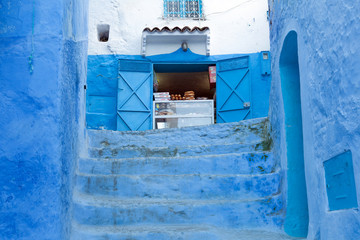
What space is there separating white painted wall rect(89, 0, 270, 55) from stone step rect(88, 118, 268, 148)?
4757mm

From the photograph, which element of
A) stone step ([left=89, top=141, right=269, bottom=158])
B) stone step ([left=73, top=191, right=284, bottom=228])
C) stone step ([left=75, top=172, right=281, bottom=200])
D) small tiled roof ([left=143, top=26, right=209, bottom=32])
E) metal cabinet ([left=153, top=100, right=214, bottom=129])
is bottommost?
stone step ([left=73, top=191, right=284, bottom=228])

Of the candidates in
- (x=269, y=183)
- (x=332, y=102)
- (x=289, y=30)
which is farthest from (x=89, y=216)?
(x=289, y=30)

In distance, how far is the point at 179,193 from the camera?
3.79 m

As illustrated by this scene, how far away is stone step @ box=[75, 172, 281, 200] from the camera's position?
376cm

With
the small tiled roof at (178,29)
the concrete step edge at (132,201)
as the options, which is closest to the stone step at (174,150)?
the concrete step edge at (132,201)

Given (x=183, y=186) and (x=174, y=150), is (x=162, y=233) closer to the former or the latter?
(x=183, y=186)

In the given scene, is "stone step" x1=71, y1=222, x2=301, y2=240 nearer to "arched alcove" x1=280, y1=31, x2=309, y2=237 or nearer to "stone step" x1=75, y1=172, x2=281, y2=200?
"arched alcove" x1=280, y1=31, x2=309, y2=237

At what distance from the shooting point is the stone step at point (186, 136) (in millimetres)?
4789

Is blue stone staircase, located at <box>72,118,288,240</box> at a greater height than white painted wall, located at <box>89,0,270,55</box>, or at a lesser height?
lesser

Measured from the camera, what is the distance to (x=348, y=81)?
2.27 meters

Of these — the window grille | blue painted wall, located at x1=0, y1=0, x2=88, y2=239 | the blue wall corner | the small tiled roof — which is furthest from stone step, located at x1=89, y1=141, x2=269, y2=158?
the window grille

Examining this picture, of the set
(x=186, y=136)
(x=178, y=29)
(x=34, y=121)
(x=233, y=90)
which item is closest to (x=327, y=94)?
(x=34, y=121)

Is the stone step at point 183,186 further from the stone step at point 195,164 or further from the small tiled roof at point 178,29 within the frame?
the small tiled roof at point 178,29

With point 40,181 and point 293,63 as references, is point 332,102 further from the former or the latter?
point 40,181
